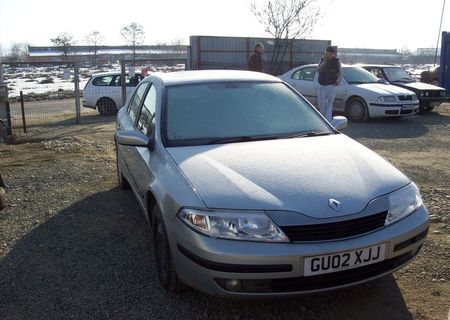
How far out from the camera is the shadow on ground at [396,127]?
31.6 ft

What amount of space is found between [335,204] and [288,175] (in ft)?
1.30

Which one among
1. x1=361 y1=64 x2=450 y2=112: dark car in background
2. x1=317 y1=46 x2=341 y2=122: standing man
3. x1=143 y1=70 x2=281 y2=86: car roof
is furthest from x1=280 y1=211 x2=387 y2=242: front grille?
x1=361 y1=64 x2=450 y2=112: dark car in background

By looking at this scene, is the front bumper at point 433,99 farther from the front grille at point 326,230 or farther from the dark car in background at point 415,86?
the front grille at point 326,230

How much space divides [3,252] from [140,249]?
120 cm

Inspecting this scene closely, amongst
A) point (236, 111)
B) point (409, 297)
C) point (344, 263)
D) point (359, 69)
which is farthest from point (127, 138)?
point (359, 69)

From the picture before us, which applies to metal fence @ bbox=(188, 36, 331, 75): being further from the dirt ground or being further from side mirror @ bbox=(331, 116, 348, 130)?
side mirror @ bbox=(331, 116, 348, 130)

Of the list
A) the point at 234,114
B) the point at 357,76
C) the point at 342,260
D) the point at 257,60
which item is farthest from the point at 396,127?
the point at 342,260

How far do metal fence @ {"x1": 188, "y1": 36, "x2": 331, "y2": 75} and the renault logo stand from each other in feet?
49.0

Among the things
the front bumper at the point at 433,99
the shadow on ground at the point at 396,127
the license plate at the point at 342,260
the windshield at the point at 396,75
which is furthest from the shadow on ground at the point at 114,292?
the windshield at the point at 396,75

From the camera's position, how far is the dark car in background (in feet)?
42.8

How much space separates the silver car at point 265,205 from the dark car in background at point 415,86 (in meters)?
10.5

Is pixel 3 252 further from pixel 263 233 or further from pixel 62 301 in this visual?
pixel 263 233

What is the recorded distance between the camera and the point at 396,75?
13.7 m

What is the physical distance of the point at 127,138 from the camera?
3645mm
